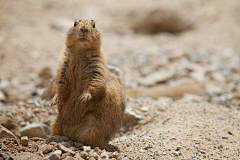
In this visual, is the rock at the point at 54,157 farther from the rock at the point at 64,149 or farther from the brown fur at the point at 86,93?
the brown fur at the point at 86,93

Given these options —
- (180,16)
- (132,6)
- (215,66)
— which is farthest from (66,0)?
(215,66)

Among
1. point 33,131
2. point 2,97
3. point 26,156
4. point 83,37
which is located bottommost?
point 26,156

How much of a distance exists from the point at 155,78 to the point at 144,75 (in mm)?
501

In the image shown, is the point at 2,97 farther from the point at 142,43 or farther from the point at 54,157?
the point at 142,43

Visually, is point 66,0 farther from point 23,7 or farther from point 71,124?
point 71,124

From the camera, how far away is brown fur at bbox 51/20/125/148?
3986 mm

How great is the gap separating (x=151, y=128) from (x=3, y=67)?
18.2 feet

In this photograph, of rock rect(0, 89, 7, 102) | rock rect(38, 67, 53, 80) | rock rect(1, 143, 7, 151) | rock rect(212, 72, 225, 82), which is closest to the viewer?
rock rect(1, 143, 7, 151)

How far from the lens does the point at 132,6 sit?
51.4ft

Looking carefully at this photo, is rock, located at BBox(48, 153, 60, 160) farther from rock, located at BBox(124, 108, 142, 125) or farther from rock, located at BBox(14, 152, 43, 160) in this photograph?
rock, located at BBox(124, 108, 142, 125)

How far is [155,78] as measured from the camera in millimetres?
8805

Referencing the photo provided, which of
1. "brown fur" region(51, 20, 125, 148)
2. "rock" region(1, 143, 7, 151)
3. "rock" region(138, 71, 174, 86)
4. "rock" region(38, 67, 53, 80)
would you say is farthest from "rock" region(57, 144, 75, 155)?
"rock" region(138, 71, 174, 86)

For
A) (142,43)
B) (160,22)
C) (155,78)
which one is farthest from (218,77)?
(160,22)

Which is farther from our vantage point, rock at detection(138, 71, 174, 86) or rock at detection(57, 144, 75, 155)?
rock at detection(138, 71, 174, 86)
